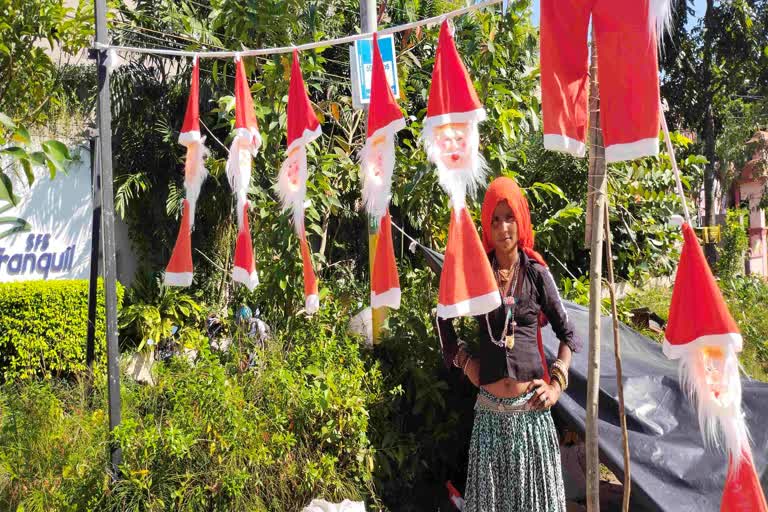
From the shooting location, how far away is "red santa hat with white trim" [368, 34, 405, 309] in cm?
271

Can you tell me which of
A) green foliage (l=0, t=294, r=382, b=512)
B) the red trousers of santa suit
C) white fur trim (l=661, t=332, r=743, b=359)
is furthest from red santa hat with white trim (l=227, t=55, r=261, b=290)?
white fur trim (l=661, t=332, r=743, b=359)

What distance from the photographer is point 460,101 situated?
2.50 m

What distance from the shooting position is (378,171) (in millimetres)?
2734

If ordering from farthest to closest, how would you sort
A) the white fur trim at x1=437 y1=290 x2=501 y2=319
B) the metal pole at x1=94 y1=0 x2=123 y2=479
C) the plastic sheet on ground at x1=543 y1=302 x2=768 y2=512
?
the metal pole at x1=94 y1=0 x2=123 y2=479, the plastic sheet on ground at x1=543 y1=302 x2=768 y2=512, the white fur trim at x1=437 y1=290 x2=501 y2=319

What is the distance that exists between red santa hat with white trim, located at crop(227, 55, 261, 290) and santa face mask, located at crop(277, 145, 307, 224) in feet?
0.62

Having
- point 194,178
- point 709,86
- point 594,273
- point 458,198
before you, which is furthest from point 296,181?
point 709,86

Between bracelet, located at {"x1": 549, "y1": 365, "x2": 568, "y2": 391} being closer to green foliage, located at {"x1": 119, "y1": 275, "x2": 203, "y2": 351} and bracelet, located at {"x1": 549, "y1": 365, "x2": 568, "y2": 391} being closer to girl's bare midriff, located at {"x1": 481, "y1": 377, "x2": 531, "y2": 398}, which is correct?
girl's bare midriff, located at {"x1": 481, "y1": 377, "x2": 531, "y2": 398}

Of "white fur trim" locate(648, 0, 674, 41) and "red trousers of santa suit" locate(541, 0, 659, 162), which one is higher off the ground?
"white fur trim" locate(648, 0, 674, 41)

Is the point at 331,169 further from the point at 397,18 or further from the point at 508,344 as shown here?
the point at 397,18

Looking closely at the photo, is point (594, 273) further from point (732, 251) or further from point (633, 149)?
point (732, 251)

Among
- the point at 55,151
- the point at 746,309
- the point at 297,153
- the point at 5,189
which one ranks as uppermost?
the point at 297,153

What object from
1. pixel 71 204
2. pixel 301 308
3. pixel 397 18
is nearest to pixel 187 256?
pixel 301 308

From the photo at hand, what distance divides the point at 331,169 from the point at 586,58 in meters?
2.76

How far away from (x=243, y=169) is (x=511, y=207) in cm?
124
